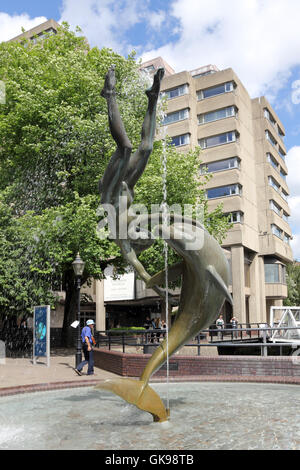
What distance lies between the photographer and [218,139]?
161 feet

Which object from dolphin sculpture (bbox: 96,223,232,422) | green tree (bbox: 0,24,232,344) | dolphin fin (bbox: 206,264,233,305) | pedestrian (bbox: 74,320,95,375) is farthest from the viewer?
green tree (bbox: 0,24,232,344)

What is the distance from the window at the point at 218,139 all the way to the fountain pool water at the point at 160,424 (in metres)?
40.4

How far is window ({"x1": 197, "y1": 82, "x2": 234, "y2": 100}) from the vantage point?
48812 millimetres

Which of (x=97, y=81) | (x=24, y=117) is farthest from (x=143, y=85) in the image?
(x=24, y=117)

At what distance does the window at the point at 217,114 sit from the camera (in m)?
48.4

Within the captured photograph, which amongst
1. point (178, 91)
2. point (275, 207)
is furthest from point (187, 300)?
point (275, 207)

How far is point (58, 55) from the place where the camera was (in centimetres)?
2577

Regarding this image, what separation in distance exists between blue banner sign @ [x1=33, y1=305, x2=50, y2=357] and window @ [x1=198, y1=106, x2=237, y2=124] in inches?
1460

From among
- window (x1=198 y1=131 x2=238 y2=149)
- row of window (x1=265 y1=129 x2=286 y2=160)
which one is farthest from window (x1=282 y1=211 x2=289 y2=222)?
window (x1=198 y1=131 x2=238 y2=149)

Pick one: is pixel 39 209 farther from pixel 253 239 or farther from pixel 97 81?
pixel 253 239

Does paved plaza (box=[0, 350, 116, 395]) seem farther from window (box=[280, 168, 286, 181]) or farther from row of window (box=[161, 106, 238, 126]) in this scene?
window (box=[280, 168, 286, 181])

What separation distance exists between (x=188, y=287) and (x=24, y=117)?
18.2m

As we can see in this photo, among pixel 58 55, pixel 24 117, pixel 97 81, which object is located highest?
pixel 58 55
